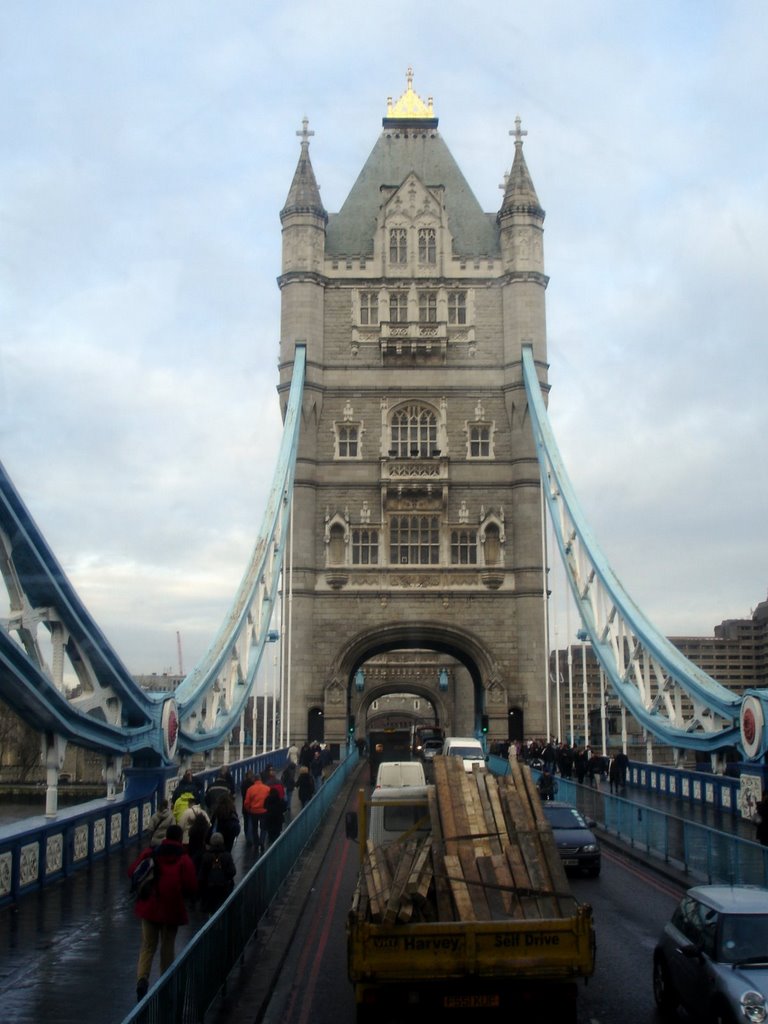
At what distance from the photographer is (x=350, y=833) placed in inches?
472

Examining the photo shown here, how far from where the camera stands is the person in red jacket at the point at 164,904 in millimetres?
9180

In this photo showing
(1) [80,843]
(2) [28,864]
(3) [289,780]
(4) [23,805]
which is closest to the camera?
(2) [28,864]

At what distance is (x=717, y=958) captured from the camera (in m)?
8.38

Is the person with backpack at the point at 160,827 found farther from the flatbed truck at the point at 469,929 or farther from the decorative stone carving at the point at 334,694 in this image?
the decorative stone carving at the point at 334,694

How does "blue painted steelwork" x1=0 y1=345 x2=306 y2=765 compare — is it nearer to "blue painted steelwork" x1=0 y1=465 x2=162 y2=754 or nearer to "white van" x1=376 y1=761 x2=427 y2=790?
"blue painted steelwork" x1=0 y1=465 x2=162 y2=754

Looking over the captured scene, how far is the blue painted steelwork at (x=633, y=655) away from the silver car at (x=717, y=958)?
41.5 feet

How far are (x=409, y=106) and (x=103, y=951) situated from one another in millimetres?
49556

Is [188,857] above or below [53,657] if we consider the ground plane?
below

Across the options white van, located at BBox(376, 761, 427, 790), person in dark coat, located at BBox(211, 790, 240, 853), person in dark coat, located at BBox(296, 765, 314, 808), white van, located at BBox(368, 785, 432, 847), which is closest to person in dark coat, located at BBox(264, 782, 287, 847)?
white van, located at BBox(376, 761, 427, 790)

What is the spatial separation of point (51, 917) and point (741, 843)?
336 inches

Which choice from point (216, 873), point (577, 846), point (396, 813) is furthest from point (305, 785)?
point (396, 813)

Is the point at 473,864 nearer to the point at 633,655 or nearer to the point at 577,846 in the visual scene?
the point at 577,846

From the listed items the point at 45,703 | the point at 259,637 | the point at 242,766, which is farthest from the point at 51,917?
the point at 259,637

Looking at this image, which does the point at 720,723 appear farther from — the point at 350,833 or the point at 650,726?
the point at 350,833
